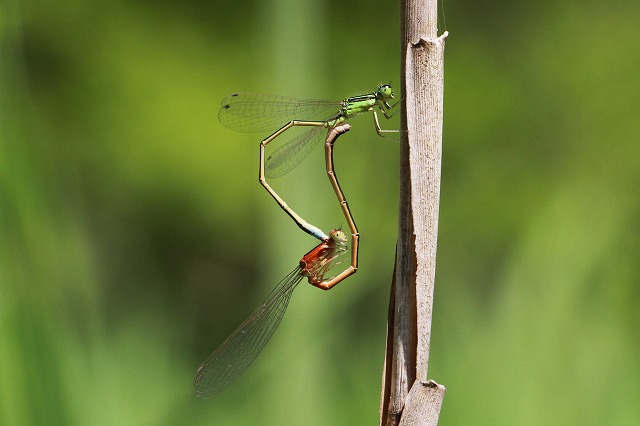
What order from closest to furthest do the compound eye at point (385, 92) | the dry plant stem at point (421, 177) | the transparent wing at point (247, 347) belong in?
the dry plant stem at point (421, 177), the compound eye at point (385, 92), the transparent wing at point (247, 347)

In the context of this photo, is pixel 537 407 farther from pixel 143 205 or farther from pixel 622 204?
pixel 143 205

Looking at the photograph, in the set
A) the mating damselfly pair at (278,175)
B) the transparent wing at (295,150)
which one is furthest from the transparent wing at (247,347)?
the transparent wing at (295,150)

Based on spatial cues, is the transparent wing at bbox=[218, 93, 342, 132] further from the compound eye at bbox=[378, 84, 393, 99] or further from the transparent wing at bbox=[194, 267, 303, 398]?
the transparent wing at bbox=[194, 267, 303, 398]

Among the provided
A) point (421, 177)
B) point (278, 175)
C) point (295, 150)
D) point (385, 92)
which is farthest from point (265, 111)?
point (421, 177)

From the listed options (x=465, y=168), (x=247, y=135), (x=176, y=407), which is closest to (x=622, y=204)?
(x=465, y=168)

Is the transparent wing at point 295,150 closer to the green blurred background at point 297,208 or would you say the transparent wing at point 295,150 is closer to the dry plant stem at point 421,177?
the green blurred background at point 297,208

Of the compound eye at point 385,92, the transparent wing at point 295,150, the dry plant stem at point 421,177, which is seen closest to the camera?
the dry plant stem at point 421,177
